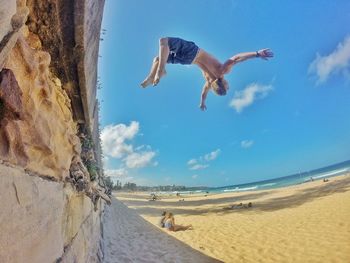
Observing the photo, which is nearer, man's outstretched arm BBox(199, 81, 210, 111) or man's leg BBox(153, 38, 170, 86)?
man's leg BBox(153, 38, 170, 86)

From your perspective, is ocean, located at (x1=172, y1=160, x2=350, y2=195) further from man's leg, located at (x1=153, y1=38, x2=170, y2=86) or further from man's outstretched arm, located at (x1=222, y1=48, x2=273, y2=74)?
man's leg, located at (x1=153, y1=38, x2=170, y2=86)

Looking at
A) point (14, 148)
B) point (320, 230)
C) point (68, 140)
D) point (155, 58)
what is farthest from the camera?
point (320, 230)

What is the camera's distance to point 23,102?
145cm

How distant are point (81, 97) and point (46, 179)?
132cm

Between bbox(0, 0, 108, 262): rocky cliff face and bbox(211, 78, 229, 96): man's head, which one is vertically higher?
bbox(211, 78, 229, 96): man's head

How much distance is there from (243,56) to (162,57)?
1.15 m

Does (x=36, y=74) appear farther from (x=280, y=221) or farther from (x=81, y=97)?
(x=280, y=221)

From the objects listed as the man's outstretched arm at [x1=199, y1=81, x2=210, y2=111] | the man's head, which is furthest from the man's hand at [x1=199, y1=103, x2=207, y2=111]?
the man's head


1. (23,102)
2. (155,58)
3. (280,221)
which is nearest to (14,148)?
(23,102)

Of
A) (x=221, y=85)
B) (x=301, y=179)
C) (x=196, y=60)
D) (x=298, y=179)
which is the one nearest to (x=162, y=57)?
(x=196, y=60)

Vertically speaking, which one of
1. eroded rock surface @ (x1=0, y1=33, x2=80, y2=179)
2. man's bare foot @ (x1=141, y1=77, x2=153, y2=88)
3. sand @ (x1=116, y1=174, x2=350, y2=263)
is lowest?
sand @ (x1=116, y1=174, x2=350, y2=263)

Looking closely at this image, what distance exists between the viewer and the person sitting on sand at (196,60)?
3.38 metres

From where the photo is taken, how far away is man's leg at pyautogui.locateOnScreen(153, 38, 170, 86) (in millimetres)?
3265

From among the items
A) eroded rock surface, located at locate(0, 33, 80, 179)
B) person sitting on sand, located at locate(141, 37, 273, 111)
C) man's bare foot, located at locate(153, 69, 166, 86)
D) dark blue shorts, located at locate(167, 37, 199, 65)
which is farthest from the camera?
dark blue shorts, located at locate(167, 37, 199, 65)
